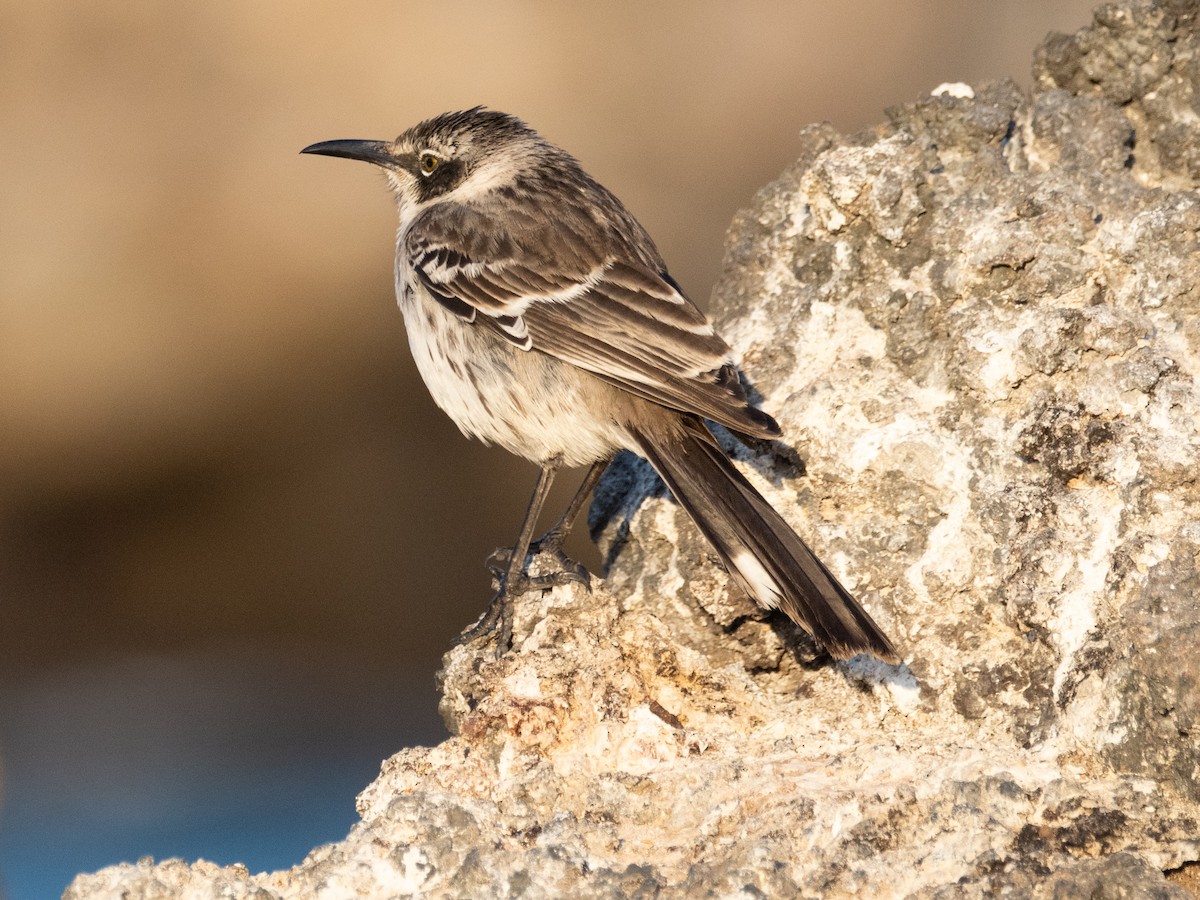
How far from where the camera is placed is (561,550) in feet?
16.8

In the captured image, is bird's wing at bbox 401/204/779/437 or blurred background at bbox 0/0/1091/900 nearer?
bird's wing at bbox 401/204/779/437

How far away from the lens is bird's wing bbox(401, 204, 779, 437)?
15.3 feet

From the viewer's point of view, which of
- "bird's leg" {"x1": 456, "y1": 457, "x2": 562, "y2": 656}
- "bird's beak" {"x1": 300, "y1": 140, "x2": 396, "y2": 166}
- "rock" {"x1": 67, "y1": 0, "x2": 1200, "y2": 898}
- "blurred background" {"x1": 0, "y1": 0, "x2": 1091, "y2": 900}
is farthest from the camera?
"blurred background" {"x1": 0, "y1": 0, "x2": 1091, "y2": 900}

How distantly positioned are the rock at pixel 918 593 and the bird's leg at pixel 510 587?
17 cm

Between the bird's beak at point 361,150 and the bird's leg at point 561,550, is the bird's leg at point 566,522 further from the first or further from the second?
the bird's beak at point 361,150

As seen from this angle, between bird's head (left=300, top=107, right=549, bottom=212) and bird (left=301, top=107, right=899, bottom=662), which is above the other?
bird's head (left=300, top=107, right=549, bottom=212)

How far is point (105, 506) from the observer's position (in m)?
11.1

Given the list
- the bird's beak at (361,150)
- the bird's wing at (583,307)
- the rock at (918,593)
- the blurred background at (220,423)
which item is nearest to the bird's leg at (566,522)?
the rock at (918,593)

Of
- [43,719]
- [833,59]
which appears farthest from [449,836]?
[833,59]

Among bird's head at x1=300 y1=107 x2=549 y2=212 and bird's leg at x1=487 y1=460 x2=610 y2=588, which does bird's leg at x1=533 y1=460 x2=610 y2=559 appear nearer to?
bird's leg at x1=487 y1=460 x2=610 y2=588

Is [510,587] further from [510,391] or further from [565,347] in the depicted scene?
[565,347]

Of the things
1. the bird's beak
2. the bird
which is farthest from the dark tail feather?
the bird's beak

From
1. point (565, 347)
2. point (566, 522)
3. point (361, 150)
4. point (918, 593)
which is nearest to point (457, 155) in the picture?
point (361, 150)

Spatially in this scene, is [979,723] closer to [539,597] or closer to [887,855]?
[887,855]
